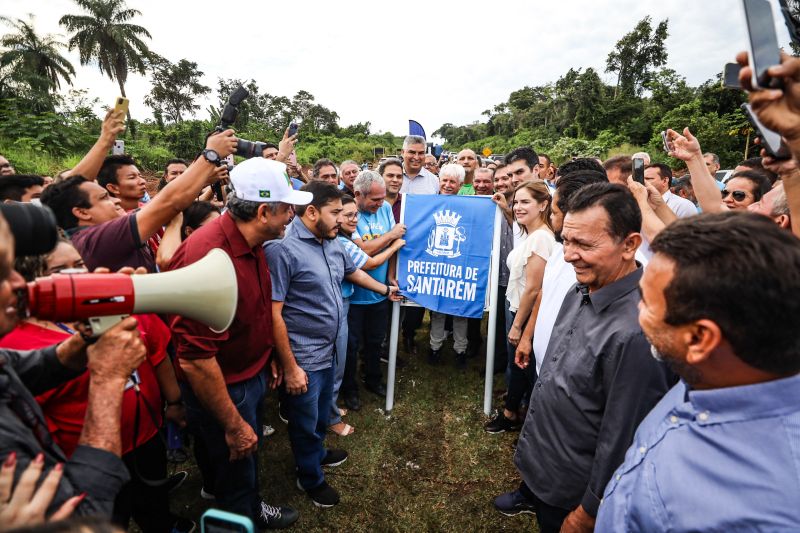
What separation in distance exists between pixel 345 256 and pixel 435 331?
2038 millimetres

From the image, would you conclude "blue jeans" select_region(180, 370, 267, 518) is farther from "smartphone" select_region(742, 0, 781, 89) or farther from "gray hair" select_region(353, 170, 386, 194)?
"smartphone" select_region(742, 0, 781, 89)

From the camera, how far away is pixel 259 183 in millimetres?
2373

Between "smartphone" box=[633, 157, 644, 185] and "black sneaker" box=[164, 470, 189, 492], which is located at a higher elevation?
"smartphone" box=[633, 157, 644, 185]

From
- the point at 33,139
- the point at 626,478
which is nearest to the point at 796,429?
the point at 626,478

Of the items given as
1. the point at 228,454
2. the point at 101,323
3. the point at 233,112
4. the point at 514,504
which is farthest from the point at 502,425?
the point at 233,112

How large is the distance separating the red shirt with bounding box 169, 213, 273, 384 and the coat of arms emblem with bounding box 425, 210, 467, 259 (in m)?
2.13

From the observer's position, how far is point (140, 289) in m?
1.44

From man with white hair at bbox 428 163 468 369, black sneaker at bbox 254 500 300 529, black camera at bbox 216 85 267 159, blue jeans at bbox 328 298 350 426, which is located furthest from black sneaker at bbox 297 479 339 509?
black camera at bbox 216 85 267 159

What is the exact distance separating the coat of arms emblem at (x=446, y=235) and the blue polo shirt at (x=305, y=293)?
148 centimetres

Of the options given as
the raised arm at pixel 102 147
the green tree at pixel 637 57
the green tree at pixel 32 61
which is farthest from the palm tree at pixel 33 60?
the green tree at pixel 637 57

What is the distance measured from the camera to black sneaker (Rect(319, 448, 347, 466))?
3.62 m

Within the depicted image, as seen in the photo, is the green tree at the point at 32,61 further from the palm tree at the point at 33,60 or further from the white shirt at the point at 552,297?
the white shirt at the point at 552,297

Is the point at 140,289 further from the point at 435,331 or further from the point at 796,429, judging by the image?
the point at 435,331

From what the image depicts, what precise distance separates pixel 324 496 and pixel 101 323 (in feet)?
8.06
